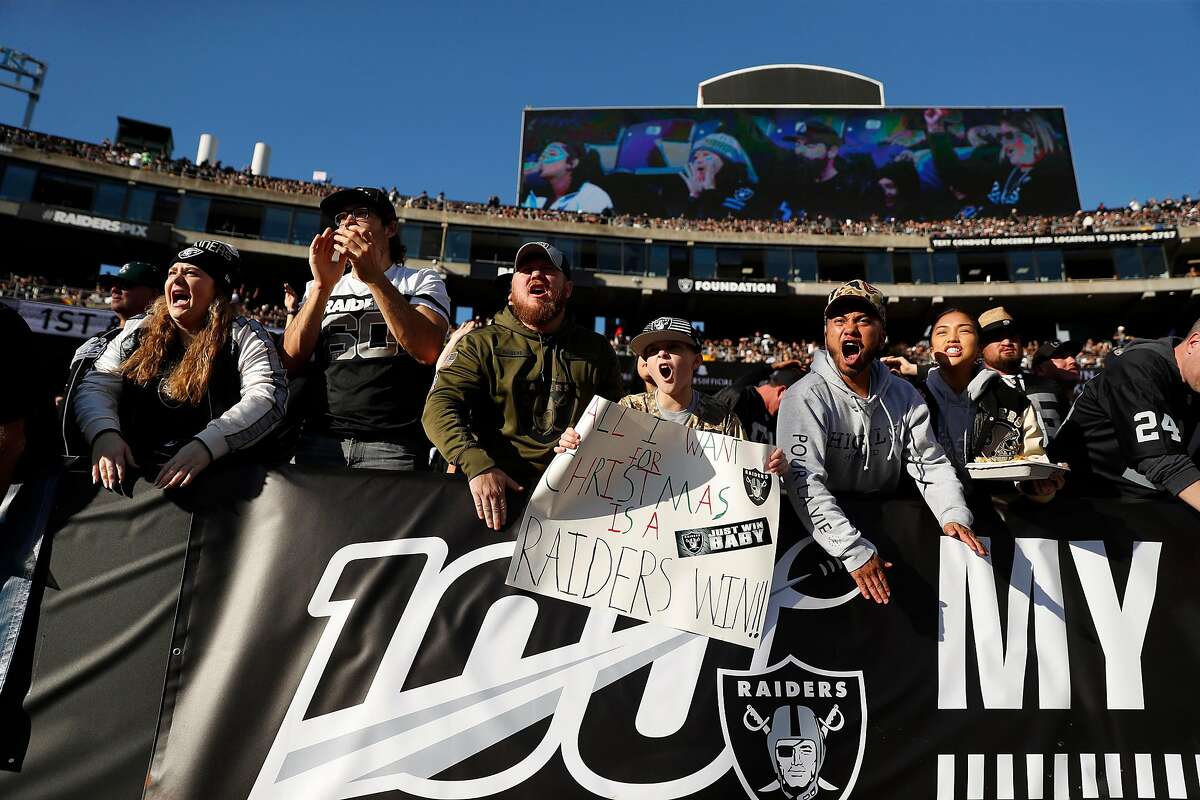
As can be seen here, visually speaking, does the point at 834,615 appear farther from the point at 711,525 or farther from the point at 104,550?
the point at 104,550

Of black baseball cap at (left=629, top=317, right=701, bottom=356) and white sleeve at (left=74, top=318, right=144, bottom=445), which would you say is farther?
black baseball cap at (left=629, top=317, right=701, bottom=356)

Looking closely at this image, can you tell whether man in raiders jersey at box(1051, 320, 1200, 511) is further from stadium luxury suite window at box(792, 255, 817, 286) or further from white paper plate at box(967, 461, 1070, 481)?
stadium luxury suite window at box(792, 255, 817, 286)

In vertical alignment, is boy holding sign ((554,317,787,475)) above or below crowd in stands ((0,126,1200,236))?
below

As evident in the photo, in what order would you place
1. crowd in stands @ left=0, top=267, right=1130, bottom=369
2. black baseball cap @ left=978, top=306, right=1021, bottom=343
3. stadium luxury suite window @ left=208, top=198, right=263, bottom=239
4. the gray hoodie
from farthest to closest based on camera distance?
stadium luxury suite window @ left=208, top=198, right=263, bottom=239
crowd in stands @ left=0, top=267, right=1130, bottom=369
black baseball cap @ left=978, top=306, right=1021, bottom=343
the gray hoodie

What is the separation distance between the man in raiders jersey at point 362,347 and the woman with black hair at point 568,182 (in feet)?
131

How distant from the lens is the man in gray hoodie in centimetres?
270

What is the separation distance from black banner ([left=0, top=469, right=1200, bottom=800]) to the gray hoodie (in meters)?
0.16

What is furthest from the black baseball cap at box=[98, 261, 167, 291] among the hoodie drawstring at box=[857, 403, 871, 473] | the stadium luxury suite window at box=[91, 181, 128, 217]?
the stadium luxury suite window at box=[91, 181, 128, 217]

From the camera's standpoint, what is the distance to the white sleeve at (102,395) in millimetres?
2578

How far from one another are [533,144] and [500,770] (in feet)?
149

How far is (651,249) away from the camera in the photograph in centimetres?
3706

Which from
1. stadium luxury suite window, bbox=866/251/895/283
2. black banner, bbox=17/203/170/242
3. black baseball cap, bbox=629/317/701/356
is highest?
stadium luxury suite window, bbox=866/251/895/283

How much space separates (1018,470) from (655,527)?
57.7 inches

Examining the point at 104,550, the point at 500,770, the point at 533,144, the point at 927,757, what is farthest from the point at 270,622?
the point at 533,144
